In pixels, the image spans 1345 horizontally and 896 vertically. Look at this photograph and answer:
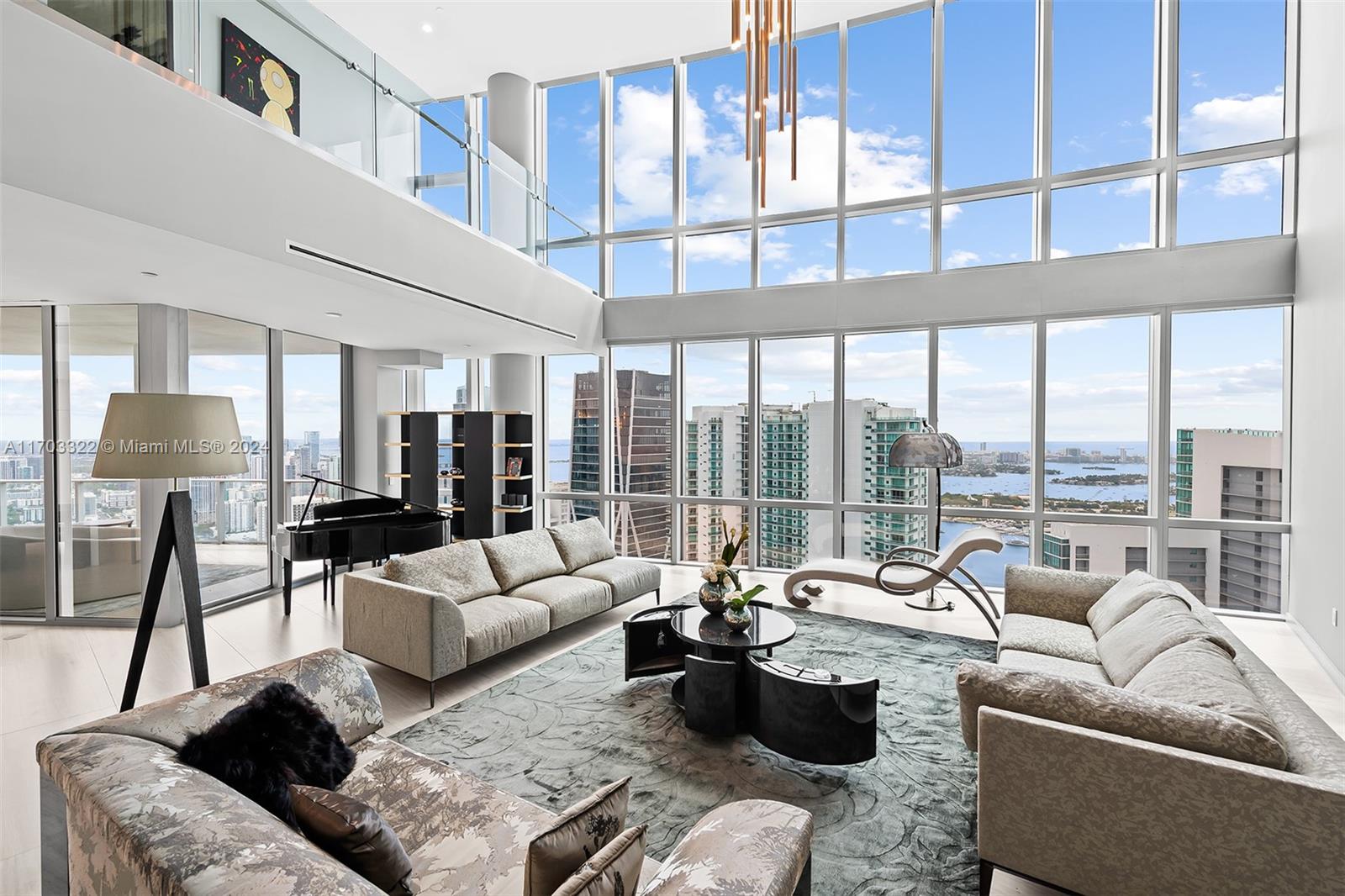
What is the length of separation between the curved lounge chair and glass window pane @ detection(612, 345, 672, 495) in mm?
2522

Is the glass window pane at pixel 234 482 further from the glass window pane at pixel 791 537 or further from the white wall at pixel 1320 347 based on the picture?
the white wall at pixel 1320 347

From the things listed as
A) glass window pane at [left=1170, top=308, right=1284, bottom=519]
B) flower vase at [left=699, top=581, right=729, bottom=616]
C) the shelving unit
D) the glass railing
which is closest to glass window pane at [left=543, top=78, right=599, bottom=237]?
the glass railing

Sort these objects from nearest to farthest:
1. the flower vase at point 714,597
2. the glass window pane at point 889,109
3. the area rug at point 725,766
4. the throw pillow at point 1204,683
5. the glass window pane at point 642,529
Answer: the throw pillow at point 1204,683, the area rug at point 725,766, the flower vase at point 714,597, the glass window pane at point 889,109, the glass window pane at point 642,529

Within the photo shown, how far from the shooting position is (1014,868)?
1.97 m

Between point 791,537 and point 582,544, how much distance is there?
2.67 meters

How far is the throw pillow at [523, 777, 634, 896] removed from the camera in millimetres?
1156

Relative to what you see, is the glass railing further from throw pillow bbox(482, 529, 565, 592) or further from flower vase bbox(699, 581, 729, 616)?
flower vase bbox(699, 581, 729, 616)

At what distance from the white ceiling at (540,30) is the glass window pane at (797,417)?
346 cm

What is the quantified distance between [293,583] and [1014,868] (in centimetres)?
661

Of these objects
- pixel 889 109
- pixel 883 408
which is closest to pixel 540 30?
pixel 889 109

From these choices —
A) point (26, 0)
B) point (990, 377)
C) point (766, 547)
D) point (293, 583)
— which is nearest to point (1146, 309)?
point (990, 377)

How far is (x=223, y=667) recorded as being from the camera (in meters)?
4.10

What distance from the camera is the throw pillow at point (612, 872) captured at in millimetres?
1078

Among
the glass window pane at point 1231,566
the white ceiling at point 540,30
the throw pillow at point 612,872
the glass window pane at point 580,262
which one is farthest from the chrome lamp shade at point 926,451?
the throw pillow at point 612,872
